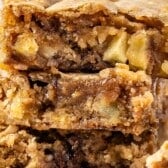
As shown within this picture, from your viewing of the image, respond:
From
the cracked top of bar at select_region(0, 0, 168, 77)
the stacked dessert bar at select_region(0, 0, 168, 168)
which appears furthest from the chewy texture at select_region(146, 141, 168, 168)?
the cracked top of bar at select_region(0, 0, 168, 77)

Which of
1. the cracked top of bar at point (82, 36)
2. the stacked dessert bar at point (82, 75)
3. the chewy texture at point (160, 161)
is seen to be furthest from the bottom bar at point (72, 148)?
the chewy texture at point (160, 161)

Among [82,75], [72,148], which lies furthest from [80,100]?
[72,148]

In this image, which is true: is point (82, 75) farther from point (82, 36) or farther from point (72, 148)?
point (72, 148)

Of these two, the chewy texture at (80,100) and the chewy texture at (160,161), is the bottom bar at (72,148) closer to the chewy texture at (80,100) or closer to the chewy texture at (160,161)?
the chewy texture at (80,100)

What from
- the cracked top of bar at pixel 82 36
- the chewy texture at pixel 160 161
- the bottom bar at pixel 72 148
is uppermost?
the cracked top of bar at pixel 82 36

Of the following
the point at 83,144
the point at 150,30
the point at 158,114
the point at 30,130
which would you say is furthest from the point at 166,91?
the point at 30,130

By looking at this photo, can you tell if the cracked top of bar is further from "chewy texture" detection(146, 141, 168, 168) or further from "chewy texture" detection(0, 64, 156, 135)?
"chewy texture" detection(146, 141, 168, 168)

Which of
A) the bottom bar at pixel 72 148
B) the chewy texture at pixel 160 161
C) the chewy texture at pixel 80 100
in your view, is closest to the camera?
the chewy texture at pixel 160 161

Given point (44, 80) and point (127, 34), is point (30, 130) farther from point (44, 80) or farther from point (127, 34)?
point (127, 34)
